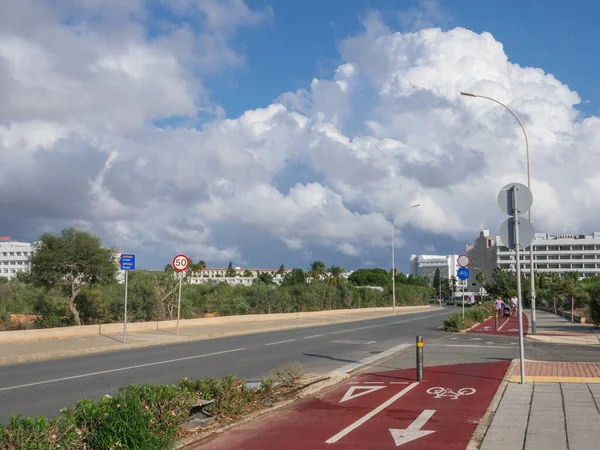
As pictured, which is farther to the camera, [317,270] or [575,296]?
[317,270]

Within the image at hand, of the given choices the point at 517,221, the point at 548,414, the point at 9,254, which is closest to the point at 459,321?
the point at 517,221

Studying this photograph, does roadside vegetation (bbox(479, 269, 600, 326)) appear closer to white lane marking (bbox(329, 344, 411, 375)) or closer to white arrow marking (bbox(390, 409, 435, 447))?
white lane marking (bbox(329, 344, 411, 375))

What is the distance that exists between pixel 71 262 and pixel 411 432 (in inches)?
920

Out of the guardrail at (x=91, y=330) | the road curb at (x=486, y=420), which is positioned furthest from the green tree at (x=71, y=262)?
the road curb at (x=486, y=420)

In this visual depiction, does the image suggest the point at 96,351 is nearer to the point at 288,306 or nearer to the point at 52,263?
the point at 52,263

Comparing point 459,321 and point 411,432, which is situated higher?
point 459,321

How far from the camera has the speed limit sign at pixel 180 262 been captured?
2428 centimetres

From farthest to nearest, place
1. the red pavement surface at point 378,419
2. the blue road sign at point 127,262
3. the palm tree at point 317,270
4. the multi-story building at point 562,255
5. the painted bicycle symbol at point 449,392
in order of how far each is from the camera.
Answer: the multi-story building at point 562,255
the palm tree at point 317,270
the blue road sign at point 127,262
the painted bicycle symbol at point 449,392
the red pavement surface at point 378,419

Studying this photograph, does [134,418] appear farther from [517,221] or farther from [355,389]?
[517,221]

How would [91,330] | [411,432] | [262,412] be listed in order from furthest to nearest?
1. [91,330]
2. [262,412]
3. [411,432]

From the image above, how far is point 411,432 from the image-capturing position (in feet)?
24.5

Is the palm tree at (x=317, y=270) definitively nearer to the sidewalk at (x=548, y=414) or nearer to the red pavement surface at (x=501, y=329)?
the red pavement surface at (x=501, y=329)

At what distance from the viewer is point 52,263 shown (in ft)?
88.8

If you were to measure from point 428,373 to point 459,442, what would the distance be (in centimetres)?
587
